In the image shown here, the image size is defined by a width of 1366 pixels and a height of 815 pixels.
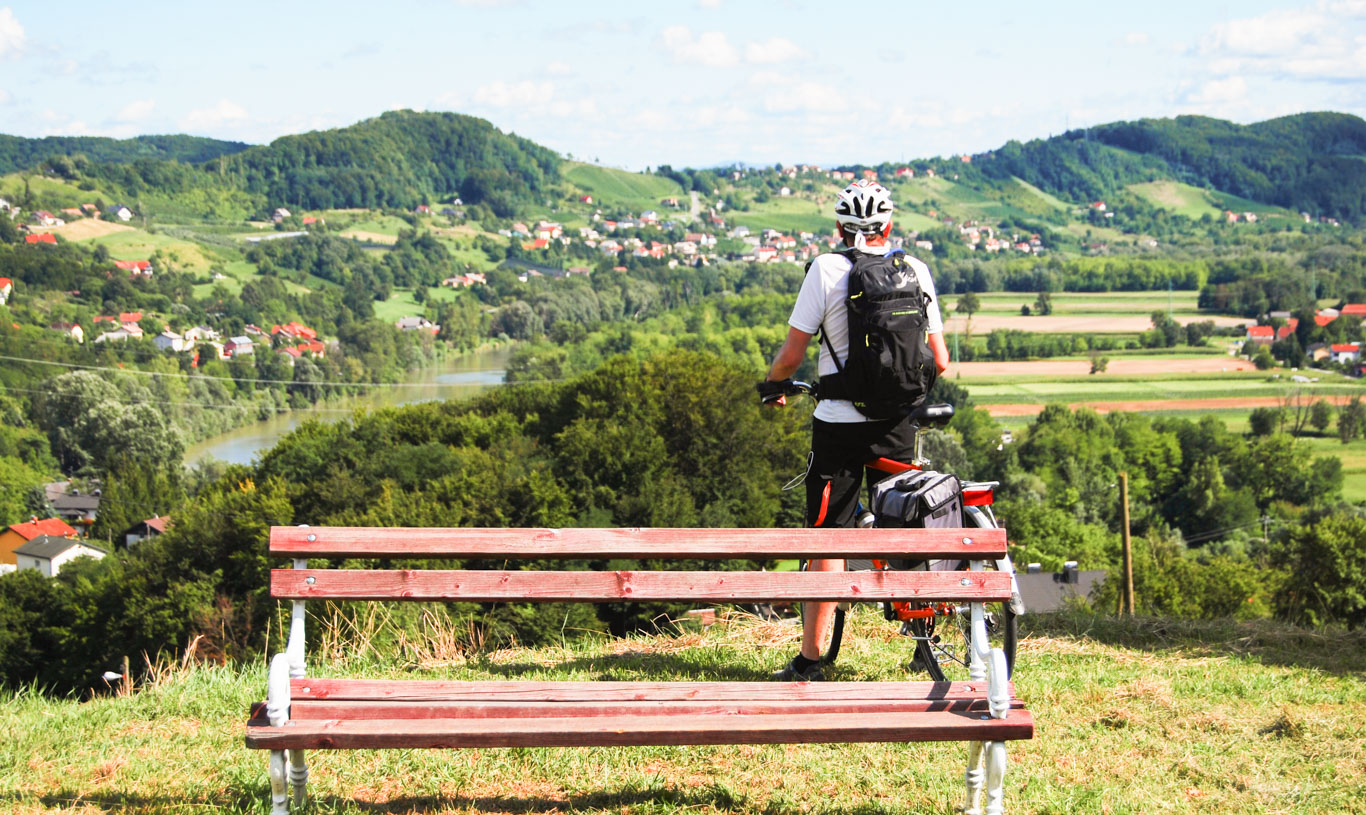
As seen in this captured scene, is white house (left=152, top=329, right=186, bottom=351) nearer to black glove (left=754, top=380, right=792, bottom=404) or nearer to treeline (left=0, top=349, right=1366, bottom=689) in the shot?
treeline (left=0, top=349, right=1366, bottom=689)

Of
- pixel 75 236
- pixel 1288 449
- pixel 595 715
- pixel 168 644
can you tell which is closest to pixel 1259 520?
pixel 1288 449

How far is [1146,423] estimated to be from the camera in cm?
8525

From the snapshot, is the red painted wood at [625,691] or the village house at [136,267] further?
the village house at [136,267]

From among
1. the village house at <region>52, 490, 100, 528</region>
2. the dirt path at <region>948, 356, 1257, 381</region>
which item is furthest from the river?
the dirt path at <region>948, 356, 1257, 381</region>

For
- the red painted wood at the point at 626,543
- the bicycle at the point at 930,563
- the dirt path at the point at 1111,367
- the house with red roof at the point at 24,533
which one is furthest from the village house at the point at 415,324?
the red painted wood at the point at 626,543

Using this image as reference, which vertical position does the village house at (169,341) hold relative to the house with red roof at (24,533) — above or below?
above

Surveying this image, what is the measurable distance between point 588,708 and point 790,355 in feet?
5.71

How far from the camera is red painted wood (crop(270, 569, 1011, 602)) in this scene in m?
3.29

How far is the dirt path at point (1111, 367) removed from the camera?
4422 inches

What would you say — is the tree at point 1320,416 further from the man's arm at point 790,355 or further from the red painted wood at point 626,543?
the red painted wood at point 626,543

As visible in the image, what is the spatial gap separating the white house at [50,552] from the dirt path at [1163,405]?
215 ft

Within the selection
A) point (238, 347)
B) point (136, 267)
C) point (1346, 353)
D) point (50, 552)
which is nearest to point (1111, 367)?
point (1346, 353)

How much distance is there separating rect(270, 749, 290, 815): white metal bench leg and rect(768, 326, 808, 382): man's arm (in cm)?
219

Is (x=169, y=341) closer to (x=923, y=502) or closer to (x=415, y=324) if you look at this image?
(x=415, y=324)
